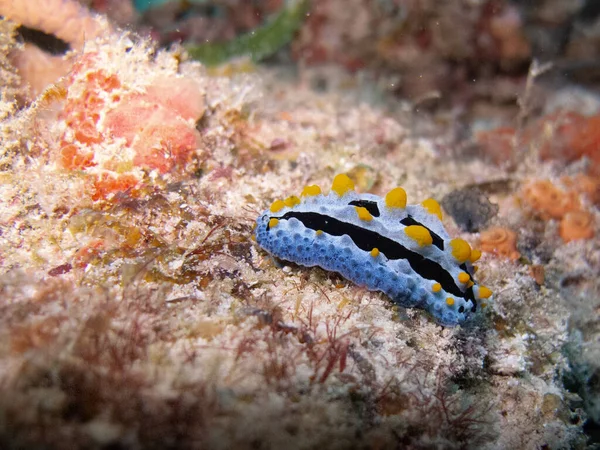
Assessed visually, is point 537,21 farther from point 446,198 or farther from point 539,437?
point 539,437

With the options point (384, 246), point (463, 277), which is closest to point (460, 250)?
point (463, 277)

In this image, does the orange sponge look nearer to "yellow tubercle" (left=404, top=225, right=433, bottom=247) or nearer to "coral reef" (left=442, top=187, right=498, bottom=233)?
"coral reef" (left=442, top=187, right=498, bottom=233)

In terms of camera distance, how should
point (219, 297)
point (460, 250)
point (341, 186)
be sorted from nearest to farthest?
point (219, 297) → point (460, 250) → point (341, 186)

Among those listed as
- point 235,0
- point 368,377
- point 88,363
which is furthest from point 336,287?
point 235,0

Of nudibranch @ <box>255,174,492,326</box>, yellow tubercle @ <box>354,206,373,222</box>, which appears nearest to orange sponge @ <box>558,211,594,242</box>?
nudibranch @ <box>255,174,492,326</box>

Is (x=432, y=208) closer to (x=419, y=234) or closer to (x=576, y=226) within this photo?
(x=419, y=234)

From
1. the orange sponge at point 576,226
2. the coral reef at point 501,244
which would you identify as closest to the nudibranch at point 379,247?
the coral reef at point 501,244

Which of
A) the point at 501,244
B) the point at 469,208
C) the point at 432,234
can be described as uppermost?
the point at 469,208
